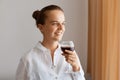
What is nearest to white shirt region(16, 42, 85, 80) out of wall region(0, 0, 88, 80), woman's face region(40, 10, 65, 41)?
woman's face region(40, 10, 65, 41)

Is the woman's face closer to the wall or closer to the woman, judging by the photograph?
the woman

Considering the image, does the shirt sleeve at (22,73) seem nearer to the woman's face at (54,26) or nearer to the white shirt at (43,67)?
the white shirt at (43,67)

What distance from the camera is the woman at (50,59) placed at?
1.54 meters

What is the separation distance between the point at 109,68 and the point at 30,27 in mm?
861

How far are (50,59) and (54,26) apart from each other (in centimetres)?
21

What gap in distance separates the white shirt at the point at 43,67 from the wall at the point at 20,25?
81 cm

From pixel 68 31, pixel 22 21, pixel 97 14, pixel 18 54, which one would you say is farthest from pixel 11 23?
pixel 97 14

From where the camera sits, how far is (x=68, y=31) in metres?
2.47

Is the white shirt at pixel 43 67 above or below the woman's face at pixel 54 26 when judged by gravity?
below

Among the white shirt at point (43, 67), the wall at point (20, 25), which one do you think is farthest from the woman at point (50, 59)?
the wall at point (20, 25)

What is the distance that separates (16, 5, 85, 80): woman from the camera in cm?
154

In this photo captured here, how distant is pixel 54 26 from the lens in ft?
5.04

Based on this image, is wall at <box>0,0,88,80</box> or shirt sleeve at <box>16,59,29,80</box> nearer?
shirt sleeve at <box>16,59,29,80</box>

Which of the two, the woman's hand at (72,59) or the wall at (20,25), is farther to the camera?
the wall at (20,25)
